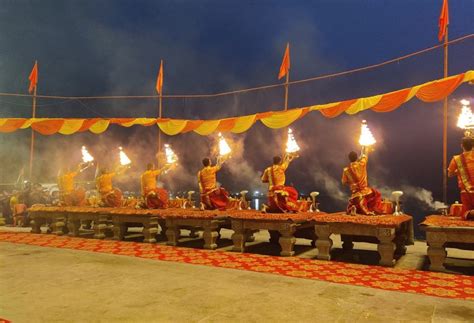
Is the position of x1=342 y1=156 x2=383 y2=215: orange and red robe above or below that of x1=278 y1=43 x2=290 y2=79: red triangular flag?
below

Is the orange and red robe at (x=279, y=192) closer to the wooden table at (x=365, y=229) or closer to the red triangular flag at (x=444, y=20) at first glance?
the wooden table at (x=365, y=229)

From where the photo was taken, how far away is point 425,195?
67.9 metres

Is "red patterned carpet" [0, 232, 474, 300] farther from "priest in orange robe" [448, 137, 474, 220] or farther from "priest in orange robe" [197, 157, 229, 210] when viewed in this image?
"priest in orange robe" [197, 157, 229, 210]

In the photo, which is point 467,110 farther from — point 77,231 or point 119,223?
point 77,231

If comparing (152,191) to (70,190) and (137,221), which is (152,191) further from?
(70,190)

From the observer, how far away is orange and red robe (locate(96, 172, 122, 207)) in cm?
1241

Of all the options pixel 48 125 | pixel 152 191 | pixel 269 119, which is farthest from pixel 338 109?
pixel 48 125

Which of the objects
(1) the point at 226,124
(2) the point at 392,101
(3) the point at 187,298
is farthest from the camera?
(1) the point at 226,124

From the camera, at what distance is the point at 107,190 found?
12641mm

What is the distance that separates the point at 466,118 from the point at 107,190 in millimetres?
10516

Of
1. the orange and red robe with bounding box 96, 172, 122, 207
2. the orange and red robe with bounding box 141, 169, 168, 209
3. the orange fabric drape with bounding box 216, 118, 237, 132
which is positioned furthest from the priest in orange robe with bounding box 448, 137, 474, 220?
the orange and red robe with bounding box 96, 172, 122, 207

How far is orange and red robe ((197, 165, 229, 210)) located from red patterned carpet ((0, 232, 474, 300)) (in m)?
1.81

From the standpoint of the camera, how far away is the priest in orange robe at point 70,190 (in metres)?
13.1

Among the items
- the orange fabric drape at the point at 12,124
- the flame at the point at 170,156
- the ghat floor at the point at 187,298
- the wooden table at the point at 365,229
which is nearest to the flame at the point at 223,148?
the flame at the point at 170,156
